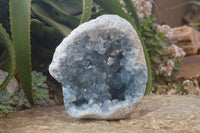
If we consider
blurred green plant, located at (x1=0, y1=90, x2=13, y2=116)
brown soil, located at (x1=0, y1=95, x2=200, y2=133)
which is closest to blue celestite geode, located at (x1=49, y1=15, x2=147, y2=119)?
brown soil, located at (x1=0, y1=95, x2=200, y2=133)

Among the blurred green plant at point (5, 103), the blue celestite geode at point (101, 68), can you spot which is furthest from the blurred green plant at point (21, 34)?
the blue celestite geode at point (101, 68)

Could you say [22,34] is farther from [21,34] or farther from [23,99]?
[23,99]

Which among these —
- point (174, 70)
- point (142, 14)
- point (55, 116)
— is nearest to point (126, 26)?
point (55, 116)

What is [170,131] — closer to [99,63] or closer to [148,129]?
[148,129]

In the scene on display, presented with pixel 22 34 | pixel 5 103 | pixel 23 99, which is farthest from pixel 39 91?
pixel 22 34

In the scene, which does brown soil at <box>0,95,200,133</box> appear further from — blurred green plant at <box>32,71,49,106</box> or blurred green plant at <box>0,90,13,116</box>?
blurred green plant at <box>32,71,49,106</box>

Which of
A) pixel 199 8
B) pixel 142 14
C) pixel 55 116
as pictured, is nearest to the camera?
pixel 55 116
